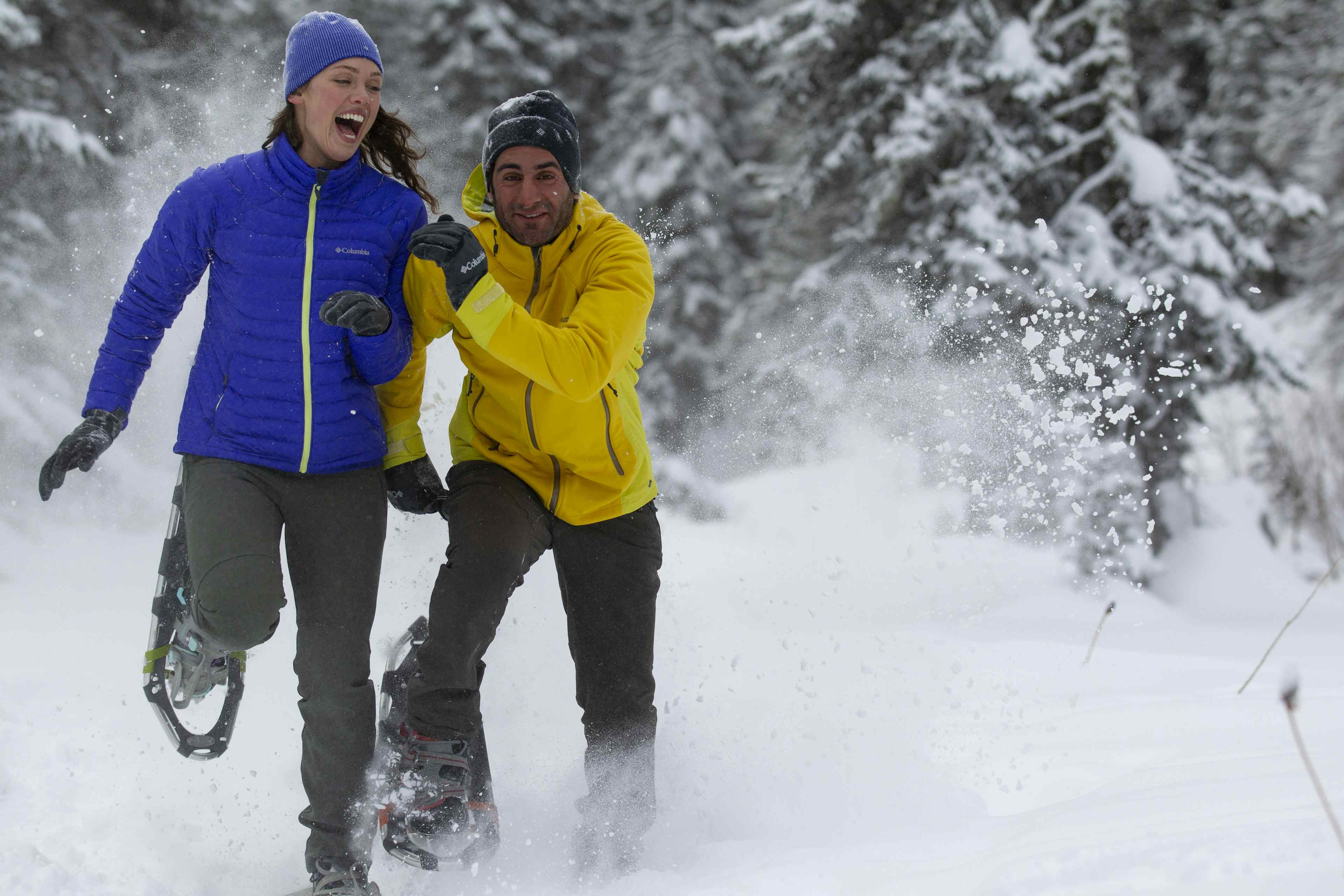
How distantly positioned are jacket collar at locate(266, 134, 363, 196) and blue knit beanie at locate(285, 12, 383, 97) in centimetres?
17

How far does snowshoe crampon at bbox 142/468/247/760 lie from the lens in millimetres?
2998

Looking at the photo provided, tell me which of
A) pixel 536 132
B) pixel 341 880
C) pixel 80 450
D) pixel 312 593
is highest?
pixel 536 132

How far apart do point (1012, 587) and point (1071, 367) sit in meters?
1.45

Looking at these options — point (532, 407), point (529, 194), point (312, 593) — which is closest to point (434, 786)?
point (312, 593)

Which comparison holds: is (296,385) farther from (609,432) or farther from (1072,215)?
(1072,215)

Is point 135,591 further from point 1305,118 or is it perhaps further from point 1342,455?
point 1305,118

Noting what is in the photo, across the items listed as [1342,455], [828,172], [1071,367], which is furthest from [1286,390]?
[1071,367]

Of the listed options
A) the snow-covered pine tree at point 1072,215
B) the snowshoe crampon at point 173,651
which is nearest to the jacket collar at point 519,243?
the snowshoe crampon at point 173,651

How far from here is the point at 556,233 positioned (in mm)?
2945

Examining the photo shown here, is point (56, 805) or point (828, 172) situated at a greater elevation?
point (828, 172)

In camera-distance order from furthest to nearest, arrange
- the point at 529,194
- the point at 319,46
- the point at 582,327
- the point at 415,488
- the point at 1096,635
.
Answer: the point at 1096,635
the point at 415,488
the point at 529,194
the point at 319,46
the point at 582,327

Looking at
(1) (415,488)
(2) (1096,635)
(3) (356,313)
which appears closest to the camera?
(3) (356,313)

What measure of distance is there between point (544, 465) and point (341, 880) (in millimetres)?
1248

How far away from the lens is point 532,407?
2889 millimetres
